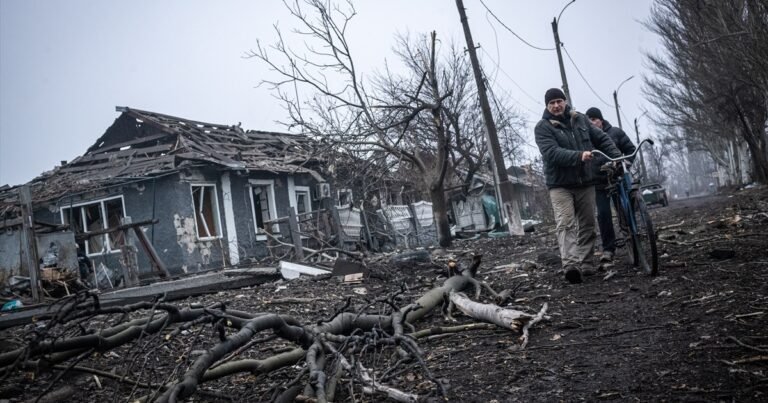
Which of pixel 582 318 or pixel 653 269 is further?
pixel 653 269

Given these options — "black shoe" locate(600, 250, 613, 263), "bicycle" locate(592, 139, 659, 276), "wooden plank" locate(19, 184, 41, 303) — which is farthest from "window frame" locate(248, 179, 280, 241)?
"bicycle" locate(592, 139, 659, 276)

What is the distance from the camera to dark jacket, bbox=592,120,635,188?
5.89 metres

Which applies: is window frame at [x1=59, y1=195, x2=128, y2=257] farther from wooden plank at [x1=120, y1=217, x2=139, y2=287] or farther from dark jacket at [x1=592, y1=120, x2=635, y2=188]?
dark jacket at [x1=592, y1=120, x2=635, y2=188]

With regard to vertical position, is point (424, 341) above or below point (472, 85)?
below

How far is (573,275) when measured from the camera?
18.0 feet

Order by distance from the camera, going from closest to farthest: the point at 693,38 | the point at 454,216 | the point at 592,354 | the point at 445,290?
the point at 592,354 < the point at 445,290 < the point at 693,38 < the point at 454,216

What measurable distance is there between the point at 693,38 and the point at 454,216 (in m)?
13.1

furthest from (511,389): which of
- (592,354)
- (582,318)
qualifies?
(582,318)

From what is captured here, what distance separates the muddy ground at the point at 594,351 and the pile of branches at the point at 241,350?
0.19 ft

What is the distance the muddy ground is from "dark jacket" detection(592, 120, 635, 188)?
39.9 inches

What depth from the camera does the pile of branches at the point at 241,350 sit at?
7.90ft

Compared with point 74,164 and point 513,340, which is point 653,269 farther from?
point 74,164

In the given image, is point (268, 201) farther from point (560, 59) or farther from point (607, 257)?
point (607, 257)

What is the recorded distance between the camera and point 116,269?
52.5ft
